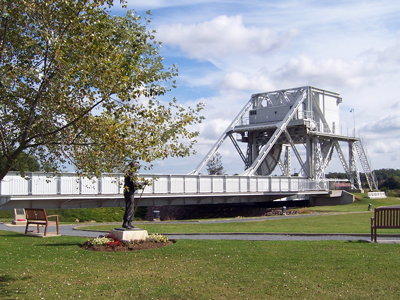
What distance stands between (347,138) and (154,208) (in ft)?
92.0

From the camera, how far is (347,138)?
188 ft

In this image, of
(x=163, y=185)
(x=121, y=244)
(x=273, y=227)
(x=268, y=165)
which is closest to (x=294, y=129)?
(x=268, y=165)

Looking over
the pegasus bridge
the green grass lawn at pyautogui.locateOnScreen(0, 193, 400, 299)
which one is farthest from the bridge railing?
the green grass lawn at pyautogui.locateOnScreen(0, 193, 400, 299)

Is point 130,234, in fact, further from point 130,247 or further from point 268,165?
point 268,165

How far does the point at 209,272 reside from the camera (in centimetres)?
935

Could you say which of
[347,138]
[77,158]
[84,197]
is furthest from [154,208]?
[77,158]

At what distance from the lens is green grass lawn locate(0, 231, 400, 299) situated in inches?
314

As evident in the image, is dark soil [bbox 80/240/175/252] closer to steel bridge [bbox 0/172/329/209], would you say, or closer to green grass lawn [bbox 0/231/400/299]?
green grass lawn [bbox 0/231/400/299]

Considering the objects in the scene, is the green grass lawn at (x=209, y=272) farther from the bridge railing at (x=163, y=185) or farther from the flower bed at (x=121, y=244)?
the bridge railing at (x=163, y=185)

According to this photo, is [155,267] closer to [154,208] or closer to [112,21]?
[112,21]

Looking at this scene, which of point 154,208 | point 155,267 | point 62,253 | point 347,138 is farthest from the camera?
point 347,138

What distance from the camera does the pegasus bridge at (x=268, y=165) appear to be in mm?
30067

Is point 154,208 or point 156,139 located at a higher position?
point 156,139

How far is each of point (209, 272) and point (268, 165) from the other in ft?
155
